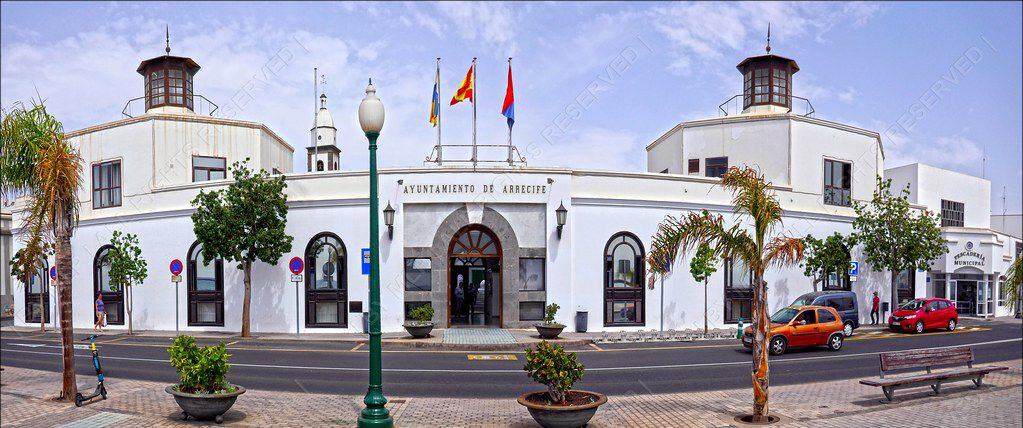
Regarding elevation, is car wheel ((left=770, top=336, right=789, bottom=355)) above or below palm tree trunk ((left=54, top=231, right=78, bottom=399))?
below

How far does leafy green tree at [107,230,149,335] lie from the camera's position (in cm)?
2569

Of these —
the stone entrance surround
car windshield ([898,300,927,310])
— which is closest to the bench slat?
the stone entrance surround

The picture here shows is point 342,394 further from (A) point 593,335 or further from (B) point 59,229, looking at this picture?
(A) point 593,335

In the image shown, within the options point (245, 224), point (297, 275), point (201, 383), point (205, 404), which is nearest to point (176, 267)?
point (245, 224)

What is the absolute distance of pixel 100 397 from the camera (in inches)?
493

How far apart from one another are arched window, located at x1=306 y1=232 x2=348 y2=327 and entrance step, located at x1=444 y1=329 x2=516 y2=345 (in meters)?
4.66

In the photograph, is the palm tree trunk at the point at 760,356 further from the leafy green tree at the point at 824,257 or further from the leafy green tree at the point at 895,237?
the leafy green tree at the point at 895,237

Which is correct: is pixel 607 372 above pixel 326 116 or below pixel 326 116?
below

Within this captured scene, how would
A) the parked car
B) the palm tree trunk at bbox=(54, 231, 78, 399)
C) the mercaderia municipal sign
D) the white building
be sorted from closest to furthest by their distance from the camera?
the palm tree trunk at bbox=(54, 231, 78, 399) < the parked car < the white building < the mercaderia municipal sign

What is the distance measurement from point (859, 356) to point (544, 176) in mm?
12439

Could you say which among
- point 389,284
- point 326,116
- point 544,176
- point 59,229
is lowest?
point 389,284

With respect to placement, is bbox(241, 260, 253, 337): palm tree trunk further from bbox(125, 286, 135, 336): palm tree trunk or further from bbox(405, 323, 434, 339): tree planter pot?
bbox(405, 323, 434, 339): tree planter pot

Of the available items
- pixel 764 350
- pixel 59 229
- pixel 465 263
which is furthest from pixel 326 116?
pixel 764 350

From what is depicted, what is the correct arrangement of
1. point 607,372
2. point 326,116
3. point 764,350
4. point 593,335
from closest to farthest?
point 764,350, point 607,372, point 593,335, point 326,116
